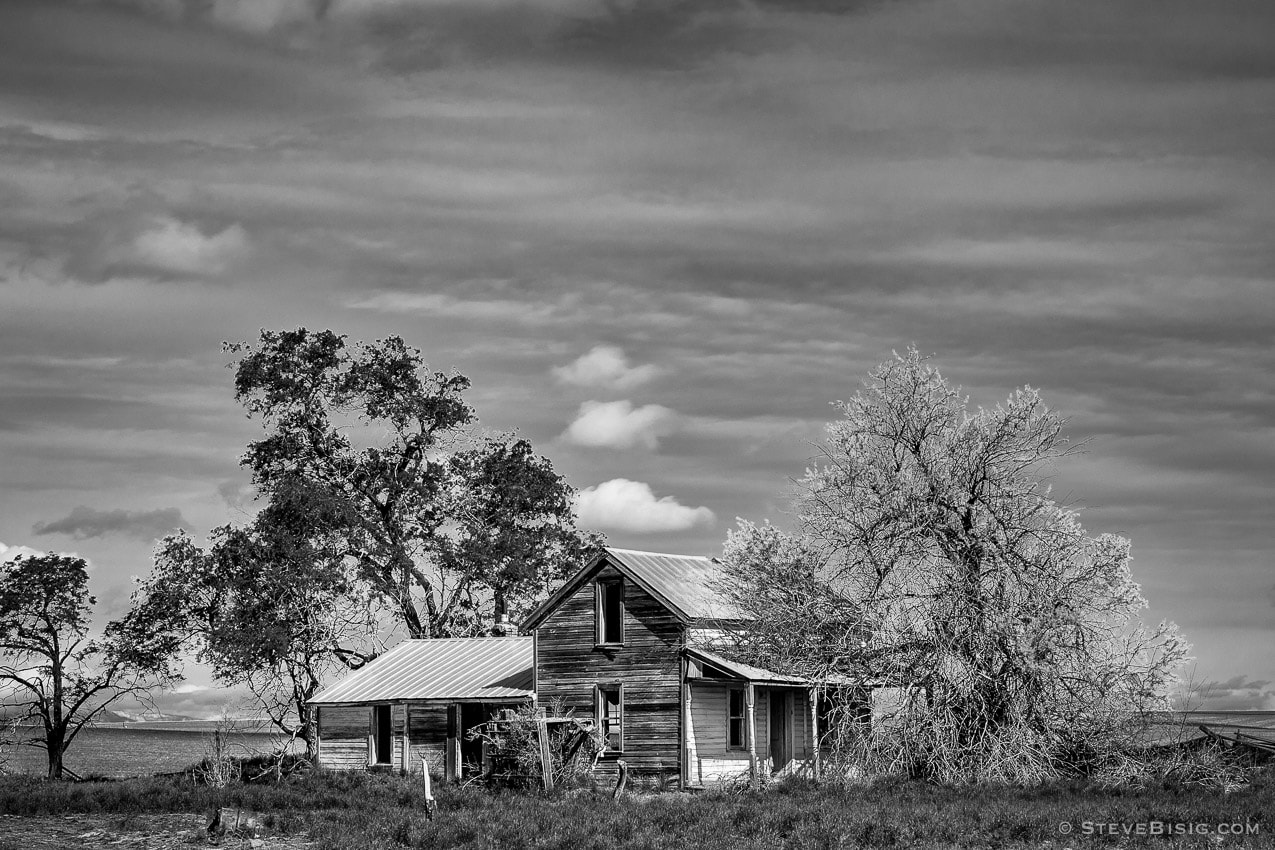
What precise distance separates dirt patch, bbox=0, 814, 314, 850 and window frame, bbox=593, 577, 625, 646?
12.8 metres

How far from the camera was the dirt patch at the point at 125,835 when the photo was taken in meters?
21.5

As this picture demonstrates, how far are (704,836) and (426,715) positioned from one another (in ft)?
71.1

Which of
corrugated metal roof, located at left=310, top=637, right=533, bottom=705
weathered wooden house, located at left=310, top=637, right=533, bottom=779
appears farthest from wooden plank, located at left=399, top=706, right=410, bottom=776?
corrugated metal roof, located at left=310, top=637, right=533, bottom=705

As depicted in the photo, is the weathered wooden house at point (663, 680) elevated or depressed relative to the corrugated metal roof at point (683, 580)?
depressed

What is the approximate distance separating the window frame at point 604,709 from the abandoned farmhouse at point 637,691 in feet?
0.12

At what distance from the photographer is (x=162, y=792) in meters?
28.9

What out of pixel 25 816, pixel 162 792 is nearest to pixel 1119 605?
pixel 162 792

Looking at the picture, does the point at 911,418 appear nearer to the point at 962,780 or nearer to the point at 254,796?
the point at 962,780

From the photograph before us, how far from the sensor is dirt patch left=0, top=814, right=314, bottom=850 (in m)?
21.5

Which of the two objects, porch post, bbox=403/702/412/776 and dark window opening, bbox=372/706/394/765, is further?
dark window opening, bbox=372/706/394/765

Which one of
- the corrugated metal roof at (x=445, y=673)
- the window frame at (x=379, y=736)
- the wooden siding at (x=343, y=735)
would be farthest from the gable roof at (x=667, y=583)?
the wooden siding at (x=343, y=735)

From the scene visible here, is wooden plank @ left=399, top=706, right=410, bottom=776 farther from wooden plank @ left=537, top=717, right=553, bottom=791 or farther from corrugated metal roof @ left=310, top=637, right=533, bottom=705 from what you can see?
wooden plank @ left=537, top=717, right=553, bottom=791

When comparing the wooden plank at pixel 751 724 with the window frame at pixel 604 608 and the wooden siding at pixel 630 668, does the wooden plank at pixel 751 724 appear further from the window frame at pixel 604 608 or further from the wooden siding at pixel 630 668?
the window frame at pixel 604 608

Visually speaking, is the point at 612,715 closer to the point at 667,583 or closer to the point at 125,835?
the point at 667,583
